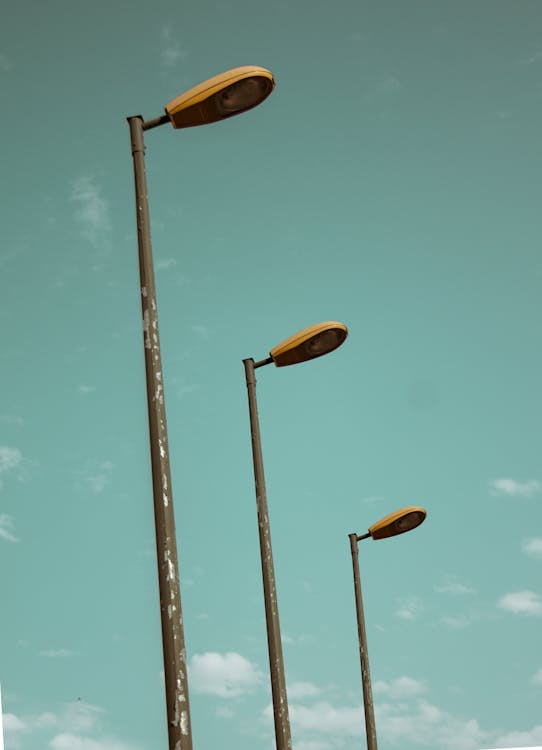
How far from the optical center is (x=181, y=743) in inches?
217

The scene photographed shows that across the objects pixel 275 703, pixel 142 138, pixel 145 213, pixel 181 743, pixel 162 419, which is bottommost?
pixel 181 743

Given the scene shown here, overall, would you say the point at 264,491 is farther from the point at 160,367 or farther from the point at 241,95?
the point at 241,95

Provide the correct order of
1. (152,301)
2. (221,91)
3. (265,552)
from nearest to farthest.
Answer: (152,301) → (221,91) → (265,552)

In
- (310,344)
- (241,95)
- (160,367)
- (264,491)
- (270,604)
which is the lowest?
(270,604)

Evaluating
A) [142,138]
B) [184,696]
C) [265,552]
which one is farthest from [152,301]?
[265,552]

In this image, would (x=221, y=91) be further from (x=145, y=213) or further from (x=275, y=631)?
(x=275, y=631)

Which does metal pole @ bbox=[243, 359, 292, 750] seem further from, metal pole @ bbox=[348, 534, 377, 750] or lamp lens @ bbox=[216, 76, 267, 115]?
metal pole @ bbox=[348, 534, 377, 750]

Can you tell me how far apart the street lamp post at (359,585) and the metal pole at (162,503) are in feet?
28.1

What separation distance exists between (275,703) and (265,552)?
61.0 inches

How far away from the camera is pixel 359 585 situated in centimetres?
1580

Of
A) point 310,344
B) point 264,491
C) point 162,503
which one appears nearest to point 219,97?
point 162,503

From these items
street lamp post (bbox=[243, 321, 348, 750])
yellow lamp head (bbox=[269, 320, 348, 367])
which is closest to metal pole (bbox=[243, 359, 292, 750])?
street lamp post (bbox=[243, 321, 348, 750])

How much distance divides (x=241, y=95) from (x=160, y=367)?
2.45 meters

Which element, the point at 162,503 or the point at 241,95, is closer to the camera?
the point at 162,503
